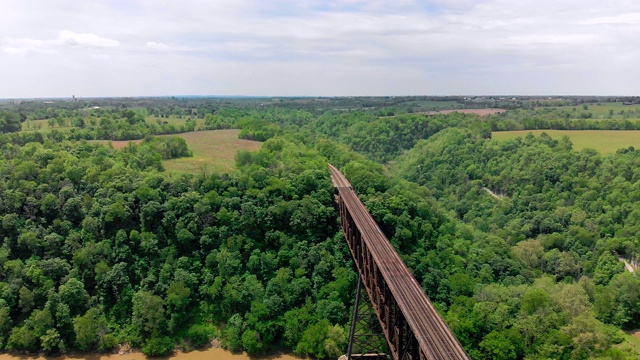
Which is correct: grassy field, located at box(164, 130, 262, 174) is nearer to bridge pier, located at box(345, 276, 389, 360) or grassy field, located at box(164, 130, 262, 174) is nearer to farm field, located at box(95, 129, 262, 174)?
farm field, located at box(95, 129, 262, 174)

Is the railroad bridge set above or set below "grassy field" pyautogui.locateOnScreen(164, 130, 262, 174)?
below

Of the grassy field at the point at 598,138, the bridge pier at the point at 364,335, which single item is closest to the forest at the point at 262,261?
the bridge pier at the point at 364,335

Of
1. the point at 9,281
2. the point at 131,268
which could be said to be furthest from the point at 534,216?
the point at 9,281

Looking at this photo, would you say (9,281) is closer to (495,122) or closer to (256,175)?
→ (256,175)

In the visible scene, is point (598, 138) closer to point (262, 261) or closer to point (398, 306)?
point (262, 261)

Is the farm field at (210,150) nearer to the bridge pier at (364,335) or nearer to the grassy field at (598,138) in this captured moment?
the bridge pier at (364,335)

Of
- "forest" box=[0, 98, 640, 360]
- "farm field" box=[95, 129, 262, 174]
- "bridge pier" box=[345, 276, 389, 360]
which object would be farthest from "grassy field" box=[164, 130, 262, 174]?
"bridge pier" box=[345, 276, 389, 360]

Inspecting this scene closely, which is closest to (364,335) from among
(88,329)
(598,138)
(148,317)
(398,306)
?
(398,306)
